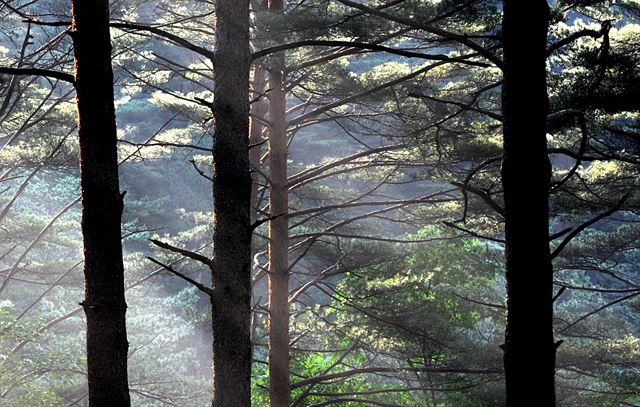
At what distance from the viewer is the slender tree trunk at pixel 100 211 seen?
10.4 feet

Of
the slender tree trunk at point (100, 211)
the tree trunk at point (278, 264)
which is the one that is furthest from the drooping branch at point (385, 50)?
the tree trunk at point (278, 264)

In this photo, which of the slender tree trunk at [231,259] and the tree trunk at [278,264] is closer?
the slender tree trunk at [231,259]

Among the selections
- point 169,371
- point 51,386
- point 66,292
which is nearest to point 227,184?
point 51,386

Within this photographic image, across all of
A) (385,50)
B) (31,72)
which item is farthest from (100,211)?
(385,50)

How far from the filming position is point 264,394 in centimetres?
1227

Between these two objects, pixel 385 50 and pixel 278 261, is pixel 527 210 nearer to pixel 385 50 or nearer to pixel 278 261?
pixel 385 50

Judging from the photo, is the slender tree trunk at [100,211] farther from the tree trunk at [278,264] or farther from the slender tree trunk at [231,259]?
the tree trunk at [278,264]

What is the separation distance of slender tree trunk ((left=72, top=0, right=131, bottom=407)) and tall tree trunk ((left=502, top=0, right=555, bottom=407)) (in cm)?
176

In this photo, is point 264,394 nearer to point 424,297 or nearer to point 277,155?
point 424,297

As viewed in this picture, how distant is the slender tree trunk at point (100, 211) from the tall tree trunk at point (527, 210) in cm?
176

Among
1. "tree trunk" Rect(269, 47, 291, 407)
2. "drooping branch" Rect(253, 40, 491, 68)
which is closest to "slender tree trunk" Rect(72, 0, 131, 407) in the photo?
"drooping branch" Rect(253, 40, 491, 68)

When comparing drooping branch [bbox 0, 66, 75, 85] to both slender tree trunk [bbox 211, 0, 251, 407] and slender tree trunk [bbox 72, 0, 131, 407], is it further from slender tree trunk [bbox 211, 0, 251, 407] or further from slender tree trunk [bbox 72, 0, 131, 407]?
slender tree trunk [bbox 211, 0, 251, 407]

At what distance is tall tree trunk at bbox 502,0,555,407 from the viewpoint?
274cm

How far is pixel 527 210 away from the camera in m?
2.79
